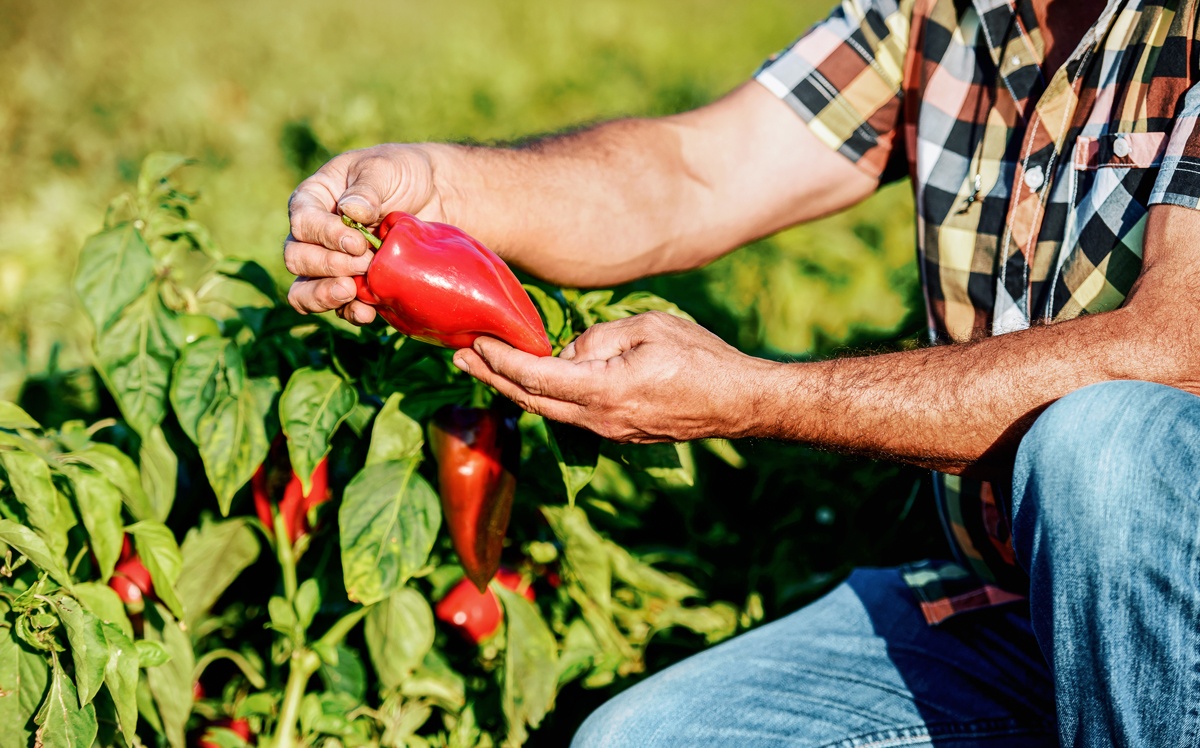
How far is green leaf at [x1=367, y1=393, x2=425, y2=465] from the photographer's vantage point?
1.54 m

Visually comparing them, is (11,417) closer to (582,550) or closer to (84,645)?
(84,645)

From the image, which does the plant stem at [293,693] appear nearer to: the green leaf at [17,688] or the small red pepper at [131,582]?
the small red pepper at [131,582]

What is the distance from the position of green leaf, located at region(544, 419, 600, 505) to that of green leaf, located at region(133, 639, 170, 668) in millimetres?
567

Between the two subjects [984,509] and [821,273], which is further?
[821,273]

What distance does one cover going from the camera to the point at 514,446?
5.30 ft

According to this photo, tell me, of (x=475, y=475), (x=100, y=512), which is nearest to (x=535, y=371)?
(x=475, y=475)

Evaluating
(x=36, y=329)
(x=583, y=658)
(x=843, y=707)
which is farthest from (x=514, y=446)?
(x=36, y=329)

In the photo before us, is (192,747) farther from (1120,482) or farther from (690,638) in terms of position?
(1120,482)

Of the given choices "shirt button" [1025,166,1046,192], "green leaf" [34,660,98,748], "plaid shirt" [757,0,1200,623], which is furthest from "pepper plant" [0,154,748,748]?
"shirt button" [1025,166,1046,192]

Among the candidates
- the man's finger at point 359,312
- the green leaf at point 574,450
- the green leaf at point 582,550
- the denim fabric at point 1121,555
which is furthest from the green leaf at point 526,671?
the denim fabric at point 1121,555

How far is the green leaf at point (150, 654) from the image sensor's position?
137cm

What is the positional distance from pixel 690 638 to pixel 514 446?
689 millimetres

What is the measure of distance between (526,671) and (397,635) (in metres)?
0.21

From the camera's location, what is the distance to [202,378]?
4.91 ft
